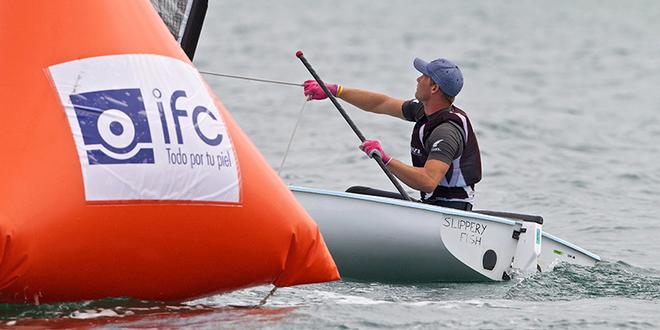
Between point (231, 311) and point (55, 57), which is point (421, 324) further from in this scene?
point (55, 57)

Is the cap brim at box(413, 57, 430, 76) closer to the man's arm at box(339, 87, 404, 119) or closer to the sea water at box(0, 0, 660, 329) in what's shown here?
the man's arm at box(339, 87, 404, 119)

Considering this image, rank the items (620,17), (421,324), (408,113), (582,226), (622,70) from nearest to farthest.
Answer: (421,324) → (408,113) → (582,226) → (622,70) → (620,17)

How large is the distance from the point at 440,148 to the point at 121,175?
200cm

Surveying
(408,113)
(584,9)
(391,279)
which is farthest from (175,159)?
(584,9)

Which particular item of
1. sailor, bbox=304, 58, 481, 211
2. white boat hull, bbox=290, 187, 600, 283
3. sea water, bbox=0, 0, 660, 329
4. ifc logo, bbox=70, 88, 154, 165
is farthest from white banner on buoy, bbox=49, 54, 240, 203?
sailor, bbox=304, 58, 481, 211

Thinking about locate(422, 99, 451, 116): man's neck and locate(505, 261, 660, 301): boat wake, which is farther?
locate(422, 99, 451, 116): man's neck

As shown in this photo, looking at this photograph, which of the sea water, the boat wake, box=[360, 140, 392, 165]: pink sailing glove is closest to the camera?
the sea water

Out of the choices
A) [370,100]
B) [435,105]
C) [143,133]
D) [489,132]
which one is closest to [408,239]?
[435,105]

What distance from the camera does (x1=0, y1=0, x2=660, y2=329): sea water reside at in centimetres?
510

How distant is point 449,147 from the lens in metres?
6.06

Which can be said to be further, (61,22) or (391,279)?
(391,279)

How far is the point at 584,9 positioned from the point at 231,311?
29.8m

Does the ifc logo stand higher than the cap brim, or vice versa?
the cap brim

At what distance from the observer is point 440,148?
6039mm
